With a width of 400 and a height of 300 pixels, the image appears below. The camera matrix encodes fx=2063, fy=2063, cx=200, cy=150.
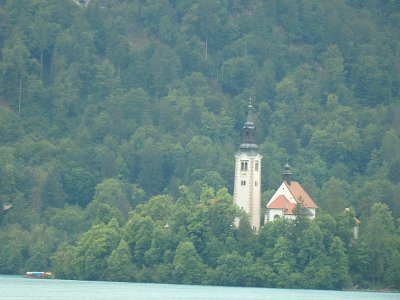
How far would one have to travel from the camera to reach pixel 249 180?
187 m

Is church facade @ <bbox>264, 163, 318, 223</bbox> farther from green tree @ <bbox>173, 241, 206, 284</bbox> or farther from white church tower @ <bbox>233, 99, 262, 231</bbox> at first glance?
green tree @ <bbox>173, 241, 206, 284</bbox>

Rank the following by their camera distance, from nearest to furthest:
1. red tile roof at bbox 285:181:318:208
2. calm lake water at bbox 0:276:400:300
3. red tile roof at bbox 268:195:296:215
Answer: calm lake water at bbox 0:276:400:300 → red tile roof at bbox 268:195:296:215 → red tile roof at bbox 285:181:318:208

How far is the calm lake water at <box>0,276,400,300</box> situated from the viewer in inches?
6097

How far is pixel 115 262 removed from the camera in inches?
6993

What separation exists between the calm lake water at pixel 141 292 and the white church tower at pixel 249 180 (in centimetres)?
1529

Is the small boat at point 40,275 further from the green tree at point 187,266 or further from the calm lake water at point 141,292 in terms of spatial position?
the green tree at point 187,266

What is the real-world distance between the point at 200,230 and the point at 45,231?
81.7ft

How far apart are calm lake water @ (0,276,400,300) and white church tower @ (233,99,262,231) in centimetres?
1529

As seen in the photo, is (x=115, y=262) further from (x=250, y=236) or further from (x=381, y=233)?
(x=381, y=233)

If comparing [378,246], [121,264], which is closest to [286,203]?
[378,246]

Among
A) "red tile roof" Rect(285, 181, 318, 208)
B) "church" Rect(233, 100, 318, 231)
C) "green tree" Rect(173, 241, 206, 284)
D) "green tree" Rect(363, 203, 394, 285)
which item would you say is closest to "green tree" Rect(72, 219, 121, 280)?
"green tree" Rect(173, 241, 206, 284)

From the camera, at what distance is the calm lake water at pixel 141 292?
15488 centimetres

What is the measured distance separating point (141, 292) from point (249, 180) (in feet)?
92.6

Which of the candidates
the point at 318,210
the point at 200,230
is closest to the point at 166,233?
the point at 200,230
